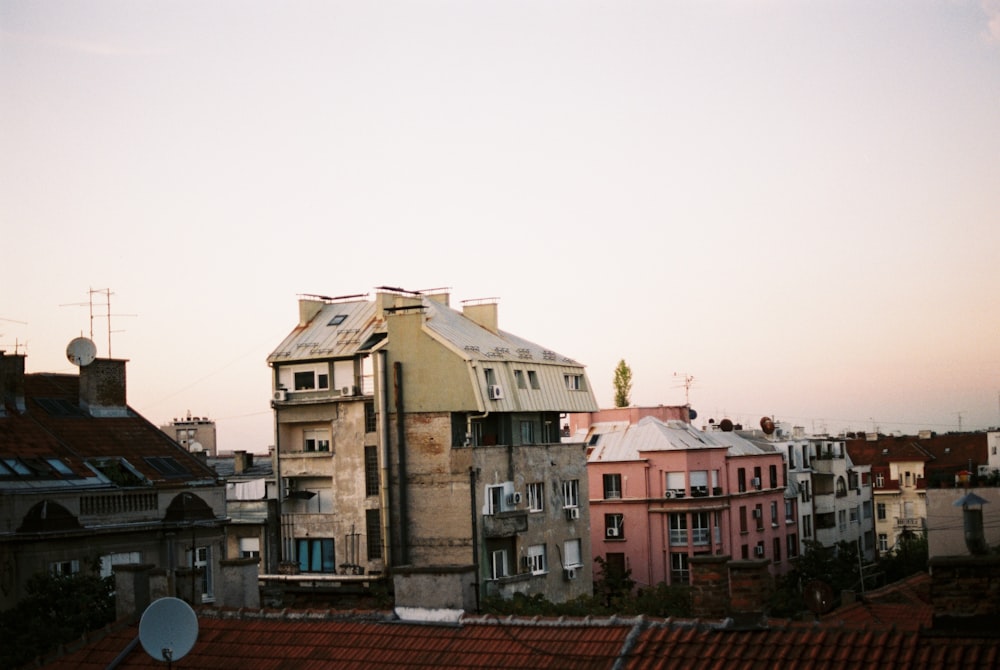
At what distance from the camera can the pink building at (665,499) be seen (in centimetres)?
7181

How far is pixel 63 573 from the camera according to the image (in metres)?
41.2

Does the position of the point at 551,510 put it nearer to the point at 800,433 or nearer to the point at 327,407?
the point at 327,407

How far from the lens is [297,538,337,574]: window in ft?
192

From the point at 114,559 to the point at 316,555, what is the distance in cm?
1595

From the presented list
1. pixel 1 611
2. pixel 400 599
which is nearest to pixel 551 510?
pixel 1 611

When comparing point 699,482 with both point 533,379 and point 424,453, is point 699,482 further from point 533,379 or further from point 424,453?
point 424,453

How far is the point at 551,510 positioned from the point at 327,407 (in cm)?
1180

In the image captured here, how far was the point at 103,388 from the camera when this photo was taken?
168 ft

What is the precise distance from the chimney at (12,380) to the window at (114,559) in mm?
7316

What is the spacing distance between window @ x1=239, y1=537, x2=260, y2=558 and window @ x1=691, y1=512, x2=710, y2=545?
25225 mm

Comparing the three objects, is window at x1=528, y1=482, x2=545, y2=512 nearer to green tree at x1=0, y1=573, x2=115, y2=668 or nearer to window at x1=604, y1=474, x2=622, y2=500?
window at x1=604, y1=474, x2=622, y2=500

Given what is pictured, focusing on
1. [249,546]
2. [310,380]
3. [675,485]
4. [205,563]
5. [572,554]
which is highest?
[310,380]

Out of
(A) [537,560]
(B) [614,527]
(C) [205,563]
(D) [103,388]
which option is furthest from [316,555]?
(B) [614,527]

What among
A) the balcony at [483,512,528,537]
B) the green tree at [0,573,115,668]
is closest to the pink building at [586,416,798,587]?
the balcony at [483,512,528,537]
